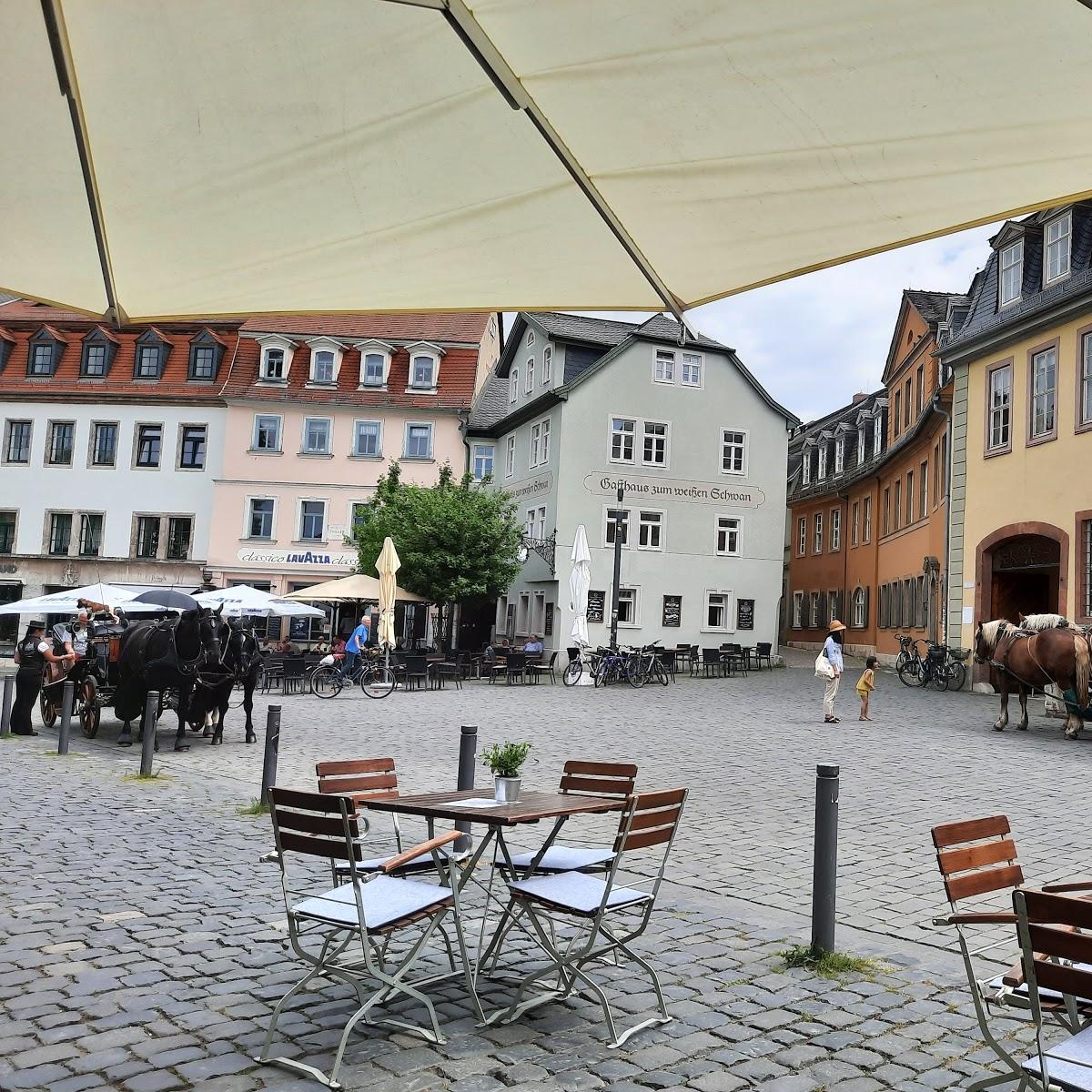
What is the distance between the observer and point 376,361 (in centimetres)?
4575

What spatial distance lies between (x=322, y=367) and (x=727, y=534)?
17.6m

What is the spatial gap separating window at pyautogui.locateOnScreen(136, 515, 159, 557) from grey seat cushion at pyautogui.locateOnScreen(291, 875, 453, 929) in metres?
42.4

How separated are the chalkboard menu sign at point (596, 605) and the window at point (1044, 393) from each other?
15322mm

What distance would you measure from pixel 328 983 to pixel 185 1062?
1123 mm

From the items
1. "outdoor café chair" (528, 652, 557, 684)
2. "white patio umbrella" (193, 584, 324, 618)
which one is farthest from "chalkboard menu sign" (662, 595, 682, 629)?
"white patio umbrella" (193, 584, 324, 618)

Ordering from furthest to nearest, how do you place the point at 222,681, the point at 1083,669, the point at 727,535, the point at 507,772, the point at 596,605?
the point at 727,535
the point at 596,605
the point at 1083,669
the point at 222,681
the point at 507,772

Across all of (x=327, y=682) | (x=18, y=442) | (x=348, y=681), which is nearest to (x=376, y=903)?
(x=327, y=682)

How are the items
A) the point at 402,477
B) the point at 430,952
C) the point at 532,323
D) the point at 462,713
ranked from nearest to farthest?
the point at 430,952
the point at 462,713
the point at 532,323
the point at 402,477

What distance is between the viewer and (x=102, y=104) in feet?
9.45

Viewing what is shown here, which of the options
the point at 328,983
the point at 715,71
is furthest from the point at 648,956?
the point at 715,71

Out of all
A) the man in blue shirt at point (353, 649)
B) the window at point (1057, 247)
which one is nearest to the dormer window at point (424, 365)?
the man in blue shirt at point (353, 649)

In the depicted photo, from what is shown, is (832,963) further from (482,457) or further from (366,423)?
(366,423)

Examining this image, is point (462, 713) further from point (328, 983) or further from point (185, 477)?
point (185, 477)

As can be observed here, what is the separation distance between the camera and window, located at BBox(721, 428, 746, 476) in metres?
40.2
